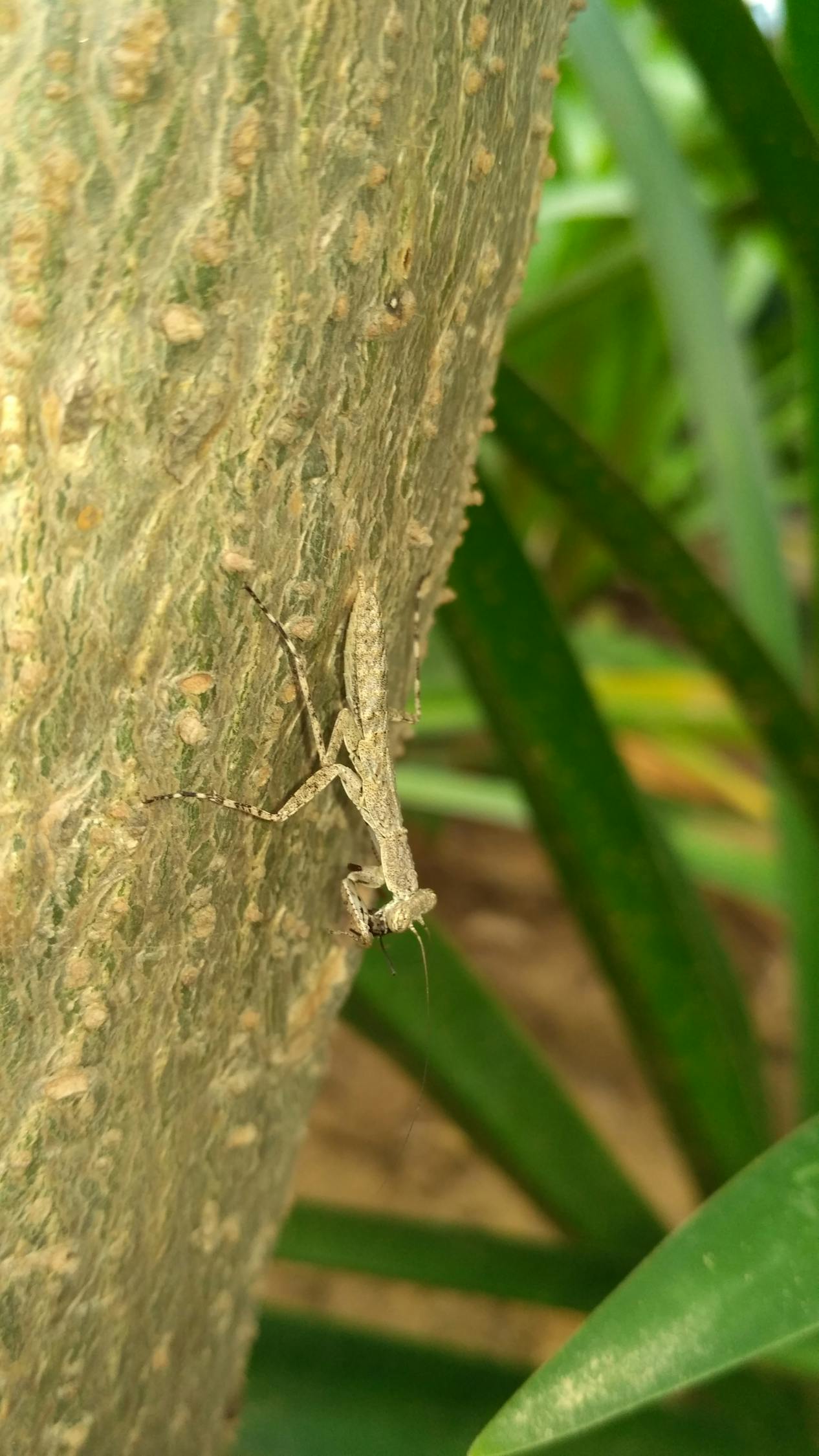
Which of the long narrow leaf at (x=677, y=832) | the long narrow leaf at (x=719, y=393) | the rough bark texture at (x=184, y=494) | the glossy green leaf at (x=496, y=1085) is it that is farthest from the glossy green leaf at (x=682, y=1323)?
the long narrow leaf at (x=677, y=832)

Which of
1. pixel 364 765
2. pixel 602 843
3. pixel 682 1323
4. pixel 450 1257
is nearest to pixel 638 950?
pixel 602 843

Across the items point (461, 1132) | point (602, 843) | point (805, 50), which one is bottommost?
point (461, 1132)

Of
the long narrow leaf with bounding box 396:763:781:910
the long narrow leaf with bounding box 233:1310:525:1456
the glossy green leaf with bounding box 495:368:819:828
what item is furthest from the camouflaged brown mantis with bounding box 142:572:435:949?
the long narrow leaf with bounding box 396:763:781:910

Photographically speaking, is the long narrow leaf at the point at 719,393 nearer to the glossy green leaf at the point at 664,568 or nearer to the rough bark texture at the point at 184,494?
the glossy green leaf at the point at 664,568

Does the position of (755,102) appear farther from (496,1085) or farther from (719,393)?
(496,1085)

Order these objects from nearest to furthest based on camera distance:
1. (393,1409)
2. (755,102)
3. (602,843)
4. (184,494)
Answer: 1. (184,494)
2. (755,102)
3. (393,1409)
4. (602,843)

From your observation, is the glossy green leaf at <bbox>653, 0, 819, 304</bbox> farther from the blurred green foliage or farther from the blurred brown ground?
the blurred brown ground

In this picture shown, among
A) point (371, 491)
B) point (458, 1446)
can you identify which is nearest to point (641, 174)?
point (371, 491)
